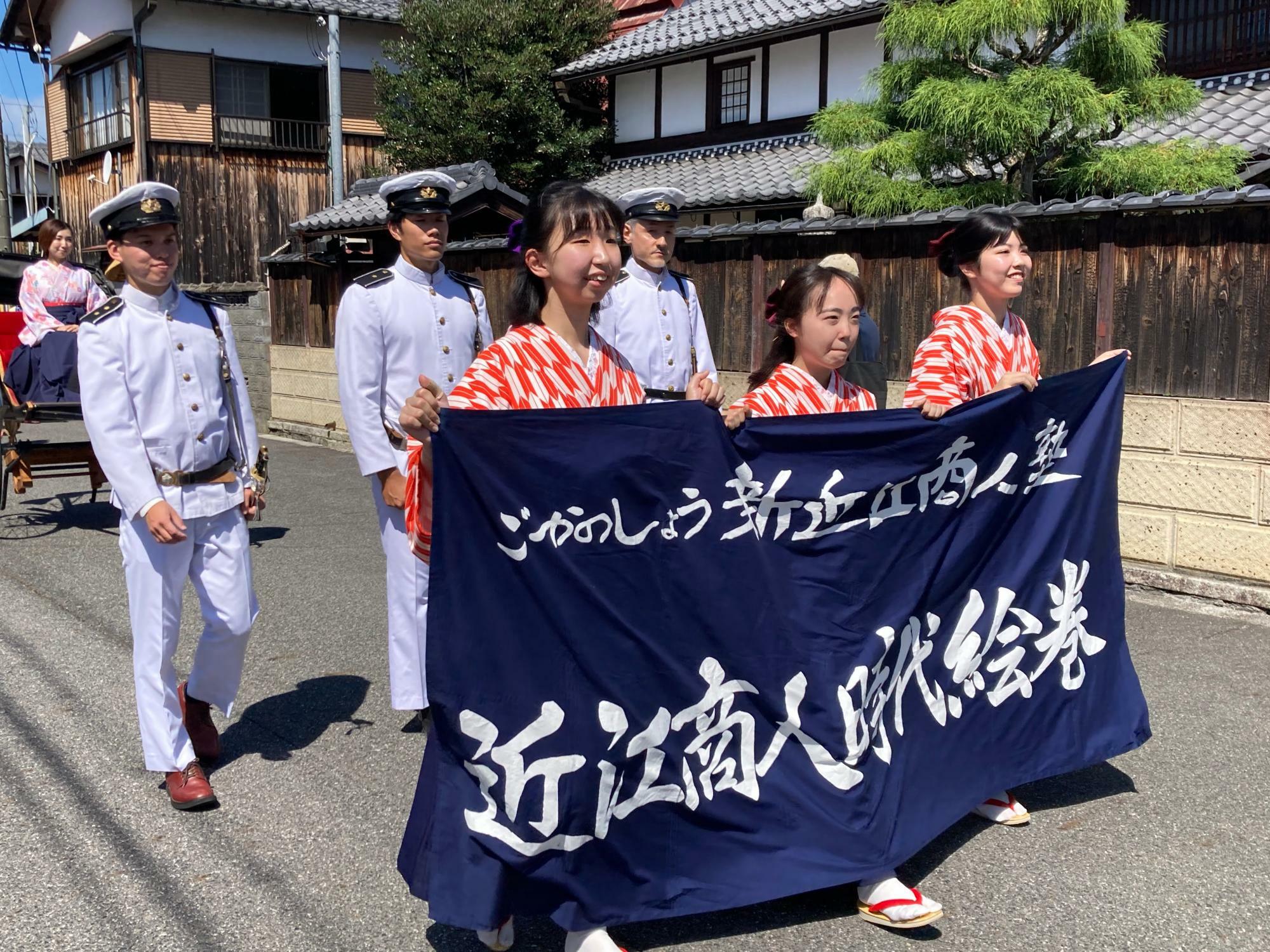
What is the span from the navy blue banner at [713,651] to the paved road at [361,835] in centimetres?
25

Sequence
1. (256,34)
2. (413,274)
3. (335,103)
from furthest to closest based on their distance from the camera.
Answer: (256,34), (335,103), (413,274)

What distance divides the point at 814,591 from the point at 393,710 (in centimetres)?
232

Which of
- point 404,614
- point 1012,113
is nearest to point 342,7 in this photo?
point 1012,113

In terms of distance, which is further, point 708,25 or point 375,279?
point 708,25

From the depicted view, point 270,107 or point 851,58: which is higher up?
point 270,107

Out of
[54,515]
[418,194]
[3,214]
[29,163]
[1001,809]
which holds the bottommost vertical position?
[54,515]

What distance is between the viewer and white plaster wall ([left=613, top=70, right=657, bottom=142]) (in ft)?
63.6

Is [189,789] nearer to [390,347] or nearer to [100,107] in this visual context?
[390,347]

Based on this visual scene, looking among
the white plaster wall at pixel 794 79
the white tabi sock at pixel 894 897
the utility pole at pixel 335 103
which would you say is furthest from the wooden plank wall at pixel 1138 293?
the utility pole at pixel 335 103

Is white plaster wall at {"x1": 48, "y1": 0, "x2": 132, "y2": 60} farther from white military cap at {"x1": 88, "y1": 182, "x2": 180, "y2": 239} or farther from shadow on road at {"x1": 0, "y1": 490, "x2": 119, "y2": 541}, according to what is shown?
white military cap at {"x1": 88, "y1": 182, "x2": 180, "y2": 239}

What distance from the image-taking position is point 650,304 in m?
5.54

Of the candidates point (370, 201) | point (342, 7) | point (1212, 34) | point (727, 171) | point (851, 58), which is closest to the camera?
point (1212, 34)

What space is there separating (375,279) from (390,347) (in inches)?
10.2

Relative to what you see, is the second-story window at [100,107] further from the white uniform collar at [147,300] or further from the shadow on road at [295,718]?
the white uniform collar at [147,300]
